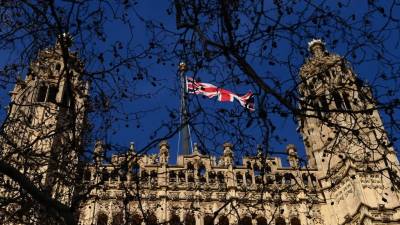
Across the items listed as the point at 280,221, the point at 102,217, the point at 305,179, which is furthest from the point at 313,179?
the point at 102,217

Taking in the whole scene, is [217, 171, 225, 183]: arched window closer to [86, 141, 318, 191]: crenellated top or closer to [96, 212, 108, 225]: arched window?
[86, 141, 318, 191]: crenellated top

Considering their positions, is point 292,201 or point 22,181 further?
point 292,201

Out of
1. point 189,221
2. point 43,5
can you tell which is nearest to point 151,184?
point 189,221

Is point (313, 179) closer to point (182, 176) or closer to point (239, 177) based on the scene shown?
point (239, 177)

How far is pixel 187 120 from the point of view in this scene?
11914 millimetres

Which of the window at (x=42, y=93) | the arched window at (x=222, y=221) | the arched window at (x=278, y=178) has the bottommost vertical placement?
the arched window at (x=222, y=221)

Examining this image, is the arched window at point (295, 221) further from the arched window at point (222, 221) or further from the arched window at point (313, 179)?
the arched window at point (222, 221)

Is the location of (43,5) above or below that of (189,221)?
below

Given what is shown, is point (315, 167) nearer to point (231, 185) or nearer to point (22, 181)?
point (231, 185)

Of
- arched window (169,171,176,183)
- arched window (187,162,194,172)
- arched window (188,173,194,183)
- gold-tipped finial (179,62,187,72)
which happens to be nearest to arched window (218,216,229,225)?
arched window (188,173,194,183)

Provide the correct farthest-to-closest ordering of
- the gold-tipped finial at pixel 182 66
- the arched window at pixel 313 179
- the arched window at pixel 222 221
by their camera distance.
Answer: the arched window at pixel 313 179, the arched window at pixel 222 221, the gold-tipped finial at pixel 182 66

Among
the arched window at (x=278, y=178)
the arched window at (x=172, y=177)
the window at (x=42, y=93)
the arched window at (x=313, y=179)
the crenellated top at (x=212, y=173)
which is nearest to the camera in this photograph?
the crenellated top at (x=212, y=173)

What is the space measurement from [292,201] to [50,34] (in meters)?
19.3

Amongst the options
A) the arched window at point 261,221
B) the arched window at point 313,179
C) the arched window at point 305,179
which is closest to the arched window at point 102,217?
the arched window at point 261,221
